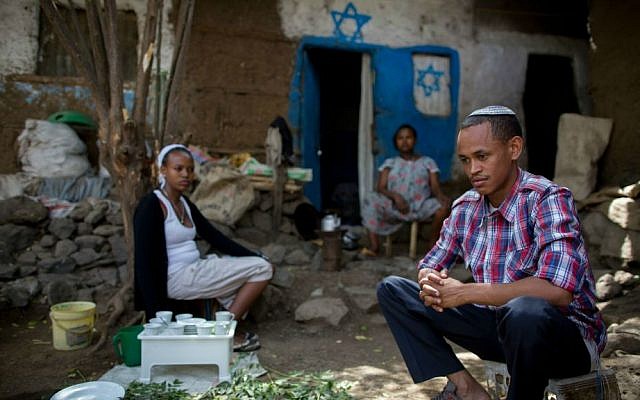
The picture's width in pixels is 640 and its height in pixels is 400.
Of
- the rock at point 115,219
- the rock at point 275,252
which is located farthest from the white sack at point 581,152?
the rock at point 115,219

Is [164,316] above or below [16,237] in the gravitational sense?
below

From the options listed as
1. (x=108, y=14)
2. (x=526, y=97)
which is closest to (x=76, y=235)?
(x=108, y=14)

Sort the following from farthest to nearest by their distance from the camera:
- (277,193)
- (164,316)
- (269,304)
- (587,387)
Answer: (277,193) → (269,304) → (164,316) → (587,387)

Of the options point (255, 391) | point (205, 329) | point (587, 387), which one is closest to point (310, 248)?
point (205, 329)

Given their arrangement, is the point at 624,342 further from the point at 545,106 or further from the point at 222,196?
the point at 545,106

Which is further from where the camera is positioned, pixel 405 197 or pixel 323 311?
pixel 405 197

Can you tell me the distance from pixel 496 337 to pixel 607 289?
258 cm

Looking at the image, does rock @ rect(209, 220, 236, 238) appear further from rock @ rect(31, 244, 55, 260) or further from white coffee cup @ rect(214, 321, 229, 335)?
white coffee cup @ rect(214, 321, 229, 335)

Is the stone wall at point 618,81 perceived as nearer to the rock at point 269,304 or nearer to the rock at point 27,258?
the rock at point 269,304

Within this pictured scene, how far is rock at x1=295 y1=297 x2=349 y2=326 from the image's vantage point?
4.23 m

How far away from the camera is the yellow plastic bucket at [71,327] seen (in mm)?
3541

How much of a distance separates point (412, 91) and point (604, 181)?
2890mm

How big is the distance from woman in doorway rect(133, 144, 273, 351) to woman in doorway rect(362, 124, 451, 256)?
2.31 metres

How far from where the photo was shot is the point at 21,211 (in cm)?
505
